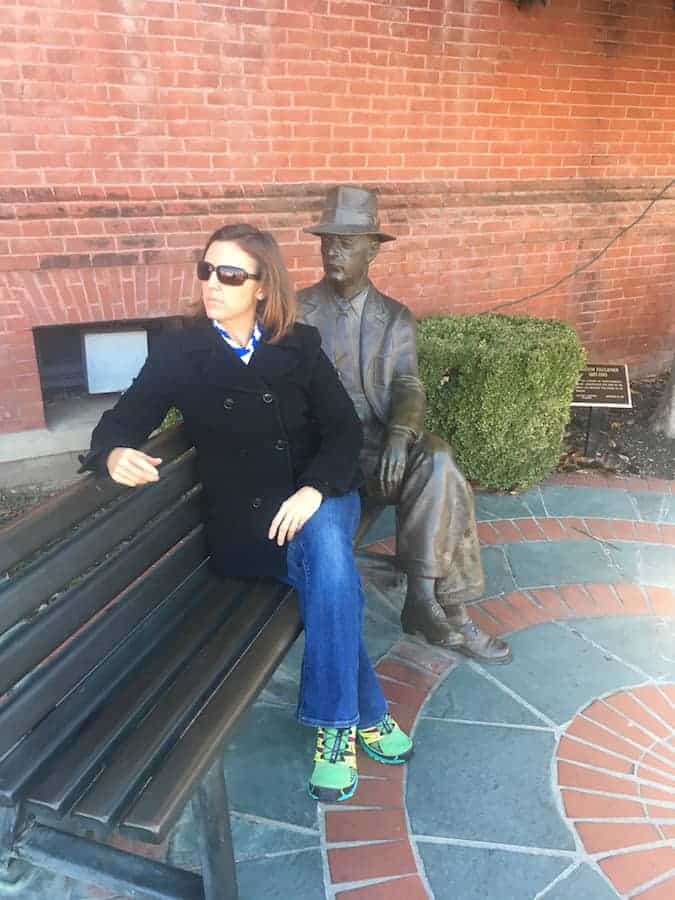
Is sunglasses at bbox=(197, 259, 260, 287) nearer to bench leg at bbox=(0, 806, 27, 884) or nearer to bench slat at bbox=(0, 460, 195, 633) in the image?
bench slat at bbox=(0, 460, 195, 633)

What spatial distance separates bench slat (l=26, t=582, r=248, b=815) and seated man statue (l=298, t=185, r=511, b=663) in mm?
734

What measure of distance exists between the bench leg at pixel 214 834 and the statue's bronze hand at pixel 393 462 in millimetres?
1166

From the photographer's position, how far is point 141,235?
448cm

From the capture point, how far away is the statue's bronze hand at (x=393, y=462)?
2701 millimetres

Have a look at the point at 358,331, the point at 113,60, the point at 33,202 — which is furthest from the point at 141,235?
the point at 358,331

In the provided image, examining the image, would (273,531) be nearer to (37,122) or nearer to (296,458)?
(296,458)

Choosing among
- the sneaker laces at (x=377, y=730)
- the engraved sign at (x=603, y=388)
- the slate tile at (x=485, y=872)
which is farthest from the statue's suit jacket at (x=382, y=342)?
the engraved sign at (x=603, y=388)

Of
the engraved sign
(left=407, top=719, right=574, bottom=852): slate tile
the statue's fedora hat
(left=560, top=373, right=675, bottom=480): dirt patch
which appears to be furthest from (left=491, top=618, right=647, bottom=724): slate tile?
the engraved sign

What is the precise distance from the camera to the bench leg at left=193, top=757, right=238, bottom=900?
1850 millimetres

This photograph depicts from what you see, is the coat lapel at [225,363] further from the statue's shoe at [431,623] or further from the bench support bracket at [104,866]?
the bench support bracket at [104,866]

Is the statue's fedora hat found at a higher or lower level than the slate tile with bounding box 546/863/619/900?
higher

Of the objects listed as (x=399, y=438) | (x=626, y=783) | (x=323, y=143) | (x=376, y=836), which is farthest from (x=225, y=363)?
(x=323, y=143)

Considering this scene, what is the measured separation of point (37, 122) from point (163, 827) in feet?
12.5

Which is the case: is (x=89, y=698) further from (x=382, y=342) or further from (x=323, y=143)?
(x=323, y=143)
